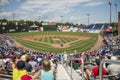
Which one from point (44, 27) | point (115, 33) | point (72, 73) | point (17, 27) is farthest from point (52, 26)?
point (72, 73)

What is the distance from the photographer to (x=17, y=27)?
141m

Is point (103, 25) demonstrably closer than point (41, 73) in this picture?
No

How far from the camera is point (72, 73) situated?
12562mm

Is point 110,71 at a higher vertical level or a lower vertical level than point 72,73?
higher

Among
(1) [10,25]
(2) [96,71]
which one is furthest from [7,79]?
(1) [10,25]

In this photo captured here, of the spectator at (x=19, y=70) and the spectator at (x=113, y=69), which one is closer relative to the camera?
the spectator at (x=113, y=69)

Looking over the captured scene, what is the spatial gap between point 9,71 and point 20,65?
10.4 ft

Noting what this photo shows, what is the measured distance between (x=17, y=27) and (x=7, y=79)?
134 meters

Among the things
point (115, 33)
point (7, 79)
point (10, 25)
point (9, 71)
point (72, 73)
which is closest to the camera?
point (7, 79)

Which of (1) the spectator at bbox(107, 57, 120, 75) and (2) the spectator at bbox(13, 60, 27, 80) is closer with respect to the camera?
(1) the spectator at bbox(107, 57, 120, 75)

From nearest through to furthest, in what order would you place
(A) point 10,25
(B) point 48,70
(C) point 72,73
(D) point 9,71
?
(B) point 48,70
(D) point 9,71
(C) point 72,73
(A) point 10,25

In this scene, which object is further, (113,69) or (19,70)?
(19,70)

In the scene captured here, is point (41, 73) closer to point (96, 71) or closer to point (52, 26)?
point (96, 71)

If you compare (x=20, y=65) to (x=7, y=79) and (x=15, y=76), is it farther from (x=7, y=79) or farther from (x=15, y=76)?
(x=7, y=79)
